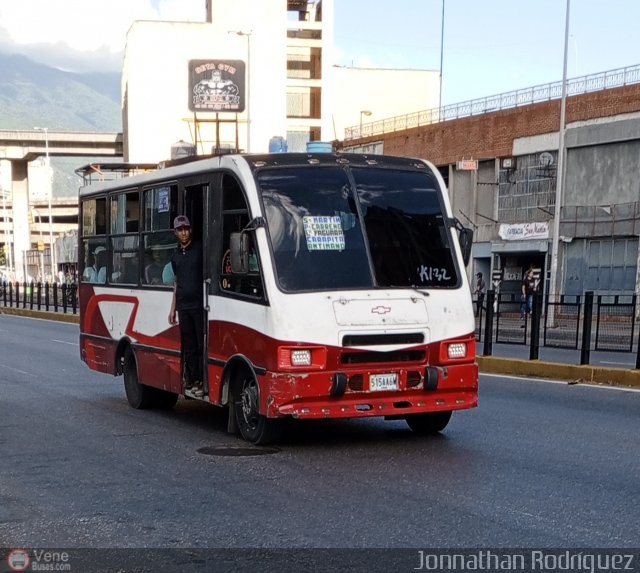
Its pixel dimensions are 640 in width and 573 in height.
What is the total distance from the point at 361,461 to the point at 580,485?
6.02 ft

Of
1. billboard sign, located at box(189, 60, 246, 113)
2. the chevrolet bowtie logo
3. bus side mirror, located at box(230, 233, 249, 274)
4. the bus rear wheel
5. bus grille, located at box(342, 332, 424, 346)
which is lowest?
the bus rear wheel

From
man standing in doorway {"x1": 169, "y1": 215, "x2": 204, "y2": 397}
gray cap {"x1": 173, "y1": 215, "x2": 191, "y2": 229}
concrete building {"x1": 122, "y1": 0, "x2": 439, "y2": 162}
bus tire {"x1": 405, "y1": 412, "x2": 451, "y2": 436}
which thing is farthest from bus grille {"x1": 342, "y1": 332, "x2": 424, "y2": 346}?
concrete building {"x1": 122, "y1": 0, "x2": 439, "y2": 162}

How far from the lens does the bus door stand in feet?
33.1

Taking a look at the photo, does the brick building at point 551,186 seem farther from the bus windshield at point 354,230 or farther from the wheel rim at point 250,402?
the wheel rim at point 250,402

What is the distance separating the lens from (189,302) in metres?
10.3

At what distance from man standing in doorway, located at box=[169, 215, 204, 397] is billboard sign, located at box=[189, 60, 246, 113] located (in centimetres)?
7042

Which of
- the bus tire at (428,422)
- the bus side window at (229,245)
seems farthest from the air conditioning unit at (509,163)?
the bus side window at (229,245)

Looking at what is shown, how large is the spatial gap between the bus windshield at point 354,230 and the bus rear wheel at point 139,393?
3686 mm

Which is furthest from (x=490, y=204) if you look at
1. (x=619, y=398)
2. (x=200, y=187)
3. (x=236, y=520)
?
(x=236, y=520)

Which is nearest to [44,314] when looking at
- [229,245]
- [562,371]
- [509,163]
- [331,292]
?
[509,163]

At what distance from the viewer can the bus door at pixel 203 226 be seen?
10094 millimetres

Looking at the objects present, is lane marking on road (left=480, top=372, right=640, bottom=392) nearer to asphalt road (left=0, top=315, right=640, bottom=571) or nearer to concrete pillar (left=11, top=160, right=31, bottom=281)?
asphalt road (left=0, top=315, right=640, bottom=571)

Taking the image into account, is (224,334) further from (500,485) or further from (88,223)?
(88,223)

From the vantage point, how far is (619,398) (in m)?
13.0
